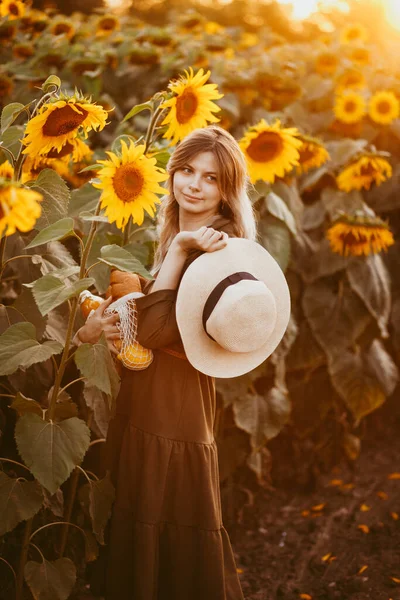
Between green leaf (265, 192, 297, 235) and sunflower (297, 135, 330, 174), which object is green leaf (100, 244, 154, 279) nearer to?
green leaf (265, 192, 297, 235)

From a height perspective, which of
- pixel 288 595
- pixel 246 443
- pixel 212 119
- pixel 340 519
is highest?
pixel 212 119

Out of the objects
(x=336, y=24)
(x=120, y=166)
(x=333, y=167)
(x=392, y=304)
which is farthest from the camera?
(x=336, y=24)

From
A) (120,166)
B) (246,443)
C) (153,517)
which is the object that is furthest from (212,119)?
(246,443)

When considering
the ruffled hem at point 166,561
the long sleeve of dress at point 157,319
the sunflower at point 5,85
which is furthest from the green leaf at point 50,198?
the sunflower at point 5,85

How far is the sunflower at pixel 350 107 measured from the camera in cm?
404

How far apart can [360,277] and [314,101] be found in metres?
1.53

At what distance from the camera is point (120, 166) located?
191 centimetres

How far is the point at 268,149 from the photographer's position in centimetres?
281

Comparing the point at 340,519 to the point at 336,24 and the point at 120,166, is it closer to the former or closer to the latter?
the point at 120,166

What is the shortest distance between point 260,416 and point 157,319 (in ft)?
4.01

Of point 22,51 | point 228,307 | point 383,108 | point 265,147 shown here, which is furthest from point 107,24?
point 228,307

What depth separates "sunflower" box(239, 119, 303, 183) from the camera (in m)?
2.74

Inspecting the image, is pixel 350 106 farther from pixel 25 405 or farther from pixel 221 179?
pixel 25 405

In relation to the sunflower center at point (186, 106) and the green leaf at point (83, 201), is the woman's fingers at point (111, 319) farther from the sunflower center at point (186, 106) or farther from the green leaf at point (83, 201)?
the sunflower center at point (186, 106)
